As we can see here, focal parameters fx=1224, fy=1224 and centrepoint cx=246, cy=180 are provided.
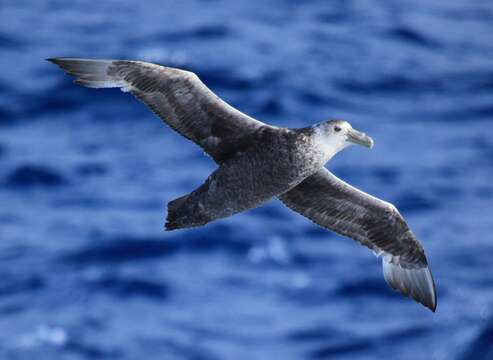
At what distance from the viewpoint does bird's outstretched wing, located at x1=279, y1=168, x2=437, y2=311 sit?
13.1m

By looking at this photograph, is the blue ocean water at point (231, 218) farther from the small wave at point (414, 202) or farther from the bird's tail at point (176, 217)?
the bird's tail at point (176, 217)

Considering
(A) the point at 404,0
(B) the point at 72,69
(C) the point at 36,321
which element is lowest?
(B) the point at 72,69

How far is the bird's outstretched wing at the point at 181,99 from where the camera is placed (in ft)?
40.9

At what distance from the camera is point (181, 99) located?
41.4ft

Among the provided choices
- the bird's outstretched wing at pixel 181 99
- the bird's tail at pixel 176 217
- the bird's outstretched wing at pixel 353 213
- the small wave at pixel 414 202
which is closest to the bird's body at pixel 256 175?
the bird's tail at pixel 176 217

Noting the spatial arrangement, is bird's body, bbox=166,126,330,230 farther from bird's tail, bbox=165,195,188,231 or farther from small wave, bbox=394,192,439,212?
small wave, bbox=394,192,439,212

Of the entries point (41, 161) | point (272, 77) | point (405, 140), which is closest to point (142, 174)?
point (41, 161)

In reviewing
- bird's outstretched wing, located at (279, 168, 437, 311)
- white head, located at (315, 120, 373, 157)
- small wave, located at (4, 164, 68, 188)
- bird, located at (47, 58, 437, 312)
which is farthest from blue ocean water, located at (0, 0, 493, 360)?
white head, located at (315, 120, 373, 157)

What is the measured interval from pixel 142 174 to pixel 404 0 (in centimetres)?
1328

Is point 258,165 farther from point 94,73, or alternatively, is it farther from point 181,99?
point 94,73

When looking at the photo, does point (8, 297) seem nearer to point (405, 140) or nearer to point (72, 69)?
point (405, 140)

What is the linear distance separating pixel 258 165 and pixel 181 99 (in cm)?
121

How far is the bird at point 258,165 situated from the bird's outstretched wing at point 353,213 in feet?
0.04

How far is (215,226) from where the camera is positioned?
28.5 meters
